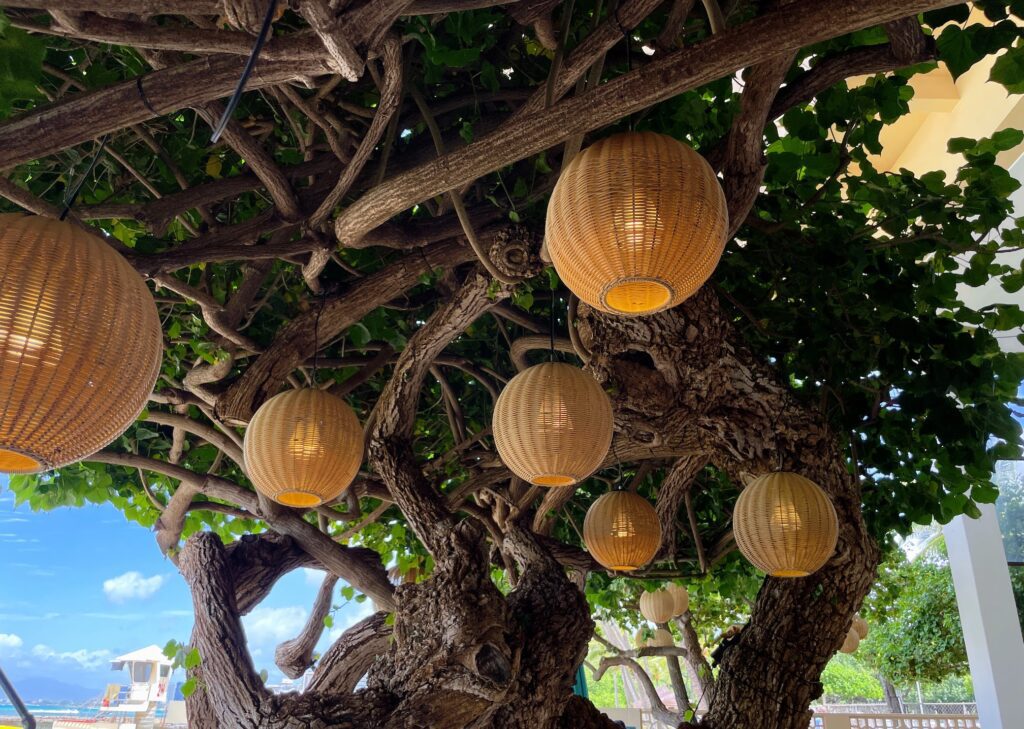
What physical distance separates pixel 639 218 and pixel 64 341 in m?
0.95

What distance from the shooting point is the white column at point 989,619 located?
6.65 metres

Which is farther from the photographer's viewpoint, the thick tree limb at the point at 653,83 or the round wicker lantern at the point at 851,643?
the round wicker lantern at the point at 851,643

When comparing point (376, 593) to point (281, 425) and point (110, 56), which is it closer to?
point (281, 425)

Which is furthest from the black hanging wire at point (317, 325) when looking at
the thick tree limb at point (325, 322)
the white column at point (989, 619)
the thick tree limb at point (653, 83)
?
the white column at point (989, 619)

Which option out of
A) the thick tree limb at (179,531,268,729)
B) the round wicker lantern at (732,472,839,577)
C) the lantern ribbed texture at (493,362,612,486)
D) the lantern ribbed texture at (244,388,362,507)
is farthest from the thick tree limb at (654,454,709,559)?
the thick tree limb at (179,531,268,729)

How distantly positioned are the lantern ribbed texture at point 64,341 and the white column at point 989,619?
735cm

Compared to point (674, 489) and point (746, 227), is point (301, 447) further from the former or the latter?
point (674, 489)

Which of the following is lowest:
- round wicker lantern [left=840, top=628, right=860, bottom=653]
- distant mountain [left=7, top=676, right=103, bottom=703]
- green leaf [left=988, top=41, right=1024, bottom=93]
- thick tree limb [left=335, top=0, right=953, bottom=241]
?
distant mountain [left=7, top=676, right=103, bottom=703]

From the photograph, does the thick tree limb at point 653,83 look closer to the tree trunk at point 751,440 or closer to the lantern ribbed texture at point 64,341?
the lantern ribbed texture at point 64,341

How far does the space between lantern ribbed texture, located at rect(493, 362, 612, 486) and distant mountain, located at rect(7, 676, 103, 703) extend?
949cm

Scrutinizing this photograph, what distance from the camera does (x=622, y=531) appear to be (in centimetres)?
279

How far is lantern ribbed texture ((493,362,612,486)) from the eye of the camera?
197 cm

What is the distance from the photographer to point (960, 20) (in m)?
1.82

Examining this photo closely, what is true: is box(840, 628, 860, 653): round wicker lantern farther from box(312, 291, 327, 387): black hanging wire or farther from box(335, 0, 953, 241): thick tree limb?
box(335, 0, 953, 241): thick tree limb
